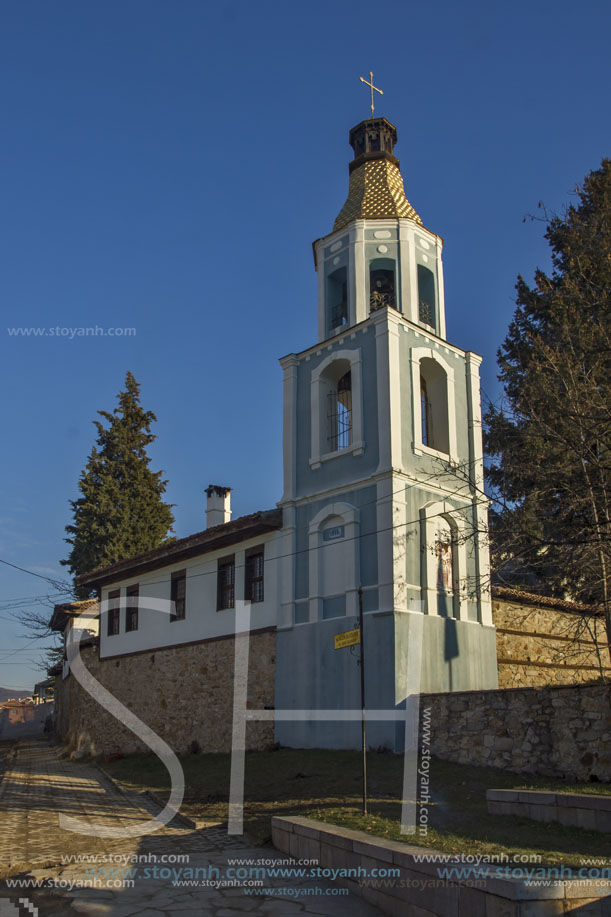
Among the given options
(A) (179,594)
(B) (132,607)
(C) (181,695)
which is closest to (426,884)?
(C) (181,695)

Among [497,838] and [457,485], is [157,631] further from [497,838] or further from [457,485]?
[497,838]

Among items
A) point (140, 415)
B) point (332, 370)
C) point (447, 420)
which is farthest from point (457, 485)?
point (140, 415)

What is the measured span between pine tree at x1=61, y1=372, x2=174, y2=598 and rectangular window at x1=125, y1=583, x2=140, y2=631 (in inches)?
296

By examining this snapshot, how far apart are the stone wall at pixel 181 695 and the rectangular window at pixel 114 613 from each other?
0.95 meters

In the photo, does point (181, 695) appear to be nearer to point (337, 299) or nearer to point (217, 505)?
point (217, 505)

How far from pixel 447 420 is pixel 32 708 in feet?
254

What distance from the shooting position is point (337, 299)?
2017cm

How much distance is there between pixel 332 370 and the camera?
1903cm

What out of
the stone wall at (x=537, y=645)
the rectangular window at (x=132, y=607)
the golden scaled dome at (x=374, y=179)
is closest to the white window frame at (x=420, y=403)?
the stone wall at (x=537, y=645)

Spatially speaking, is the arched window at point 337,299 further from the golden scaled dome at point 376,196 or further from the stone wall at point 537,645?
the stone wall at point 537,645

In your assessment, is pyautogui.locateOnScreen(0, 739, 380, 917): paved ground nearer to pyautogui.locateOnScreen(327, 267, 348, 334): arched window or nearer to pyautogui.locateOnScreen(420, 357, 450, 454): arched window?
pyautogui.locateOnScreen(420, 357, 450, 454): arched window

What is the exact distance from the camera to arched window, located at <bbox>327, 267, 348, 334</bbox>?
779 inches

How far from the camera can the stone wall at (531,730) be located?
36.4ft

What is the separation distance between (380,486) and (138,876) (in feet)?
34.3
